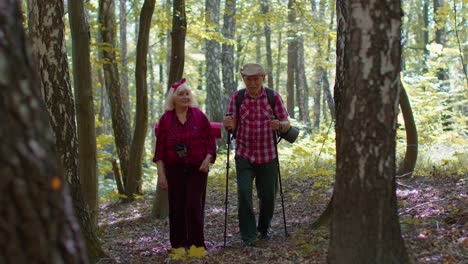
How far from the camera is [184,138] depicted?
589 cm

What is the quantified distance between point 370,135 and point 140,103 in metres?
6.05

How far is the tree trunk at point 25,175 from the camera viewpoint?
6.06ft

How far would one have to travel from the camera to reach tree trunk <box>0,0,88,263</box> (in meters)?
1.85

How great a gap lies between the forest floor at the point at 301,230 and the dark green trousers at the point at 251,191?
0.23 m

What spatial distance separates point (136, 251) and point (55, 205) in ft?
15.1

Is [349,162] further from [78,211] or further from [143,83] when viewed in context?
[143,83]

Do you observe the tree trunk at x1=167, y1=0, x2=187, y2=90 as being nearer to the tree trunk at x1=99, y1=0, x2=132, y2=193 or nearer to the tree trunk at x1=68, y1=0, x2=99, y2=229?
the tree trunk at x1=68, y1=0, x2=99, y2=229

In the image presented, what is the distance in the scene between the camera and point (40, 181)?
193 cm

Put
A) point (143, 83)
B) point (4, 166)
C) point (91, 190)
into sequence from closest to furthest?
point (4, 166) → point (91, 190) → point (143, 83)

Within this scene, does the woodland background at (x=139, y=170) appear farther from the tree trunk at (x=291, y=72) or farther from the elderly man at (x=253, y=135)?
the tree trunk at (x=291, y=72)

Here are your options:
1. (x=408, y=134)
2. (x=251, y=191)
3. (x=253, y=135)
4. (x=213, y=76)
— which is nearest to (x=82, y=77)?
(x=253, y=135)

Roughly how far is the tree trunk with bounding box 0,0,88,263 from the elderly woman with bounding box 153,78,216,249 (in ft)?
12.6

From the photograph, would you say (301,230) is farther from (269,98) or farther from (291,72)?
(291,72)

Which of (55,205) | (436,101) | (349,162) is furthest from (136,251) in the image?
(436,101)
